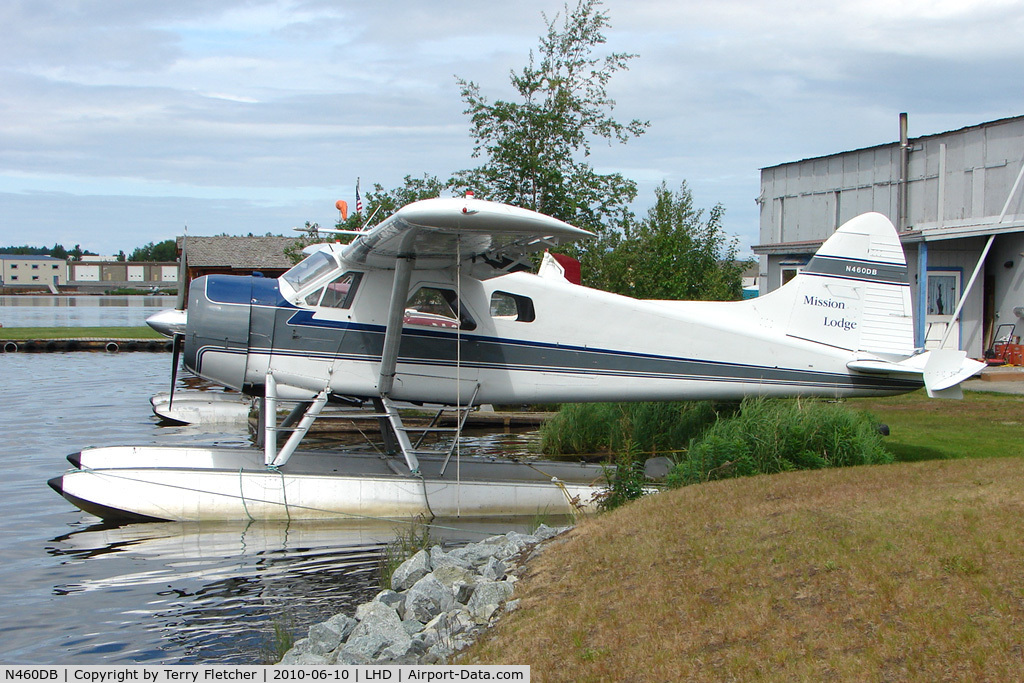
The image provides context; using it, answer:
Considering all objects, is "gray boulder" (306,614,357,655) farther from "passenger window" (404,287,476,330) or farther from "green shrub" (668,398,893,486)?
"passenger window" (404,287,476,330)

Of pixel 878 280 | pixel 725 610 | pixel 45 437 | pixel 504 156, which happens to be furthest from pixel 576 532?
pixel 504 156

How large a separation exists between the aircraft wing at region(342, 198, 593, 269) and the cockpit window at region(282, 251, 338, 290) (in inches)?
12.7

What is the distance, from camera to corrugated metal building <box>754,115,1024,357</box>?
20.7m

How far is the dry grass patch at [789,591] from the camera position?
174 inches

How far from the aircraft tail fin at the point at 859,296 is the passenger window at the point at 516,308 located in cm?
330

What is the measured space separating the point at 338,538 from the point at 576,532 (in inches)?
115

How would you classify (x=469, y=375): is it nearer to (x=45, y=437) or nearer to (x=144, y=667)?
(x=144, y=667)

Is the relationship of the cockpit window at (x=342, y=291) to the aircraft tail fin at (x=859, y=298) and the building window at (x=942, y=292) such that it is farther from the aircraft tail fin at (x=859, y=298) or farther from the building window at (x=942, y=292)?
the building window at (x=942, y=292)

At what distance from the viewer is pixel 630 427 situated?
12.9 meters

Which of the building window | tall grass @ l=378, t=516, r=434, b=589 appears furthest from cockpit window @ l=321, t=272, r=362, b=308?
the building window

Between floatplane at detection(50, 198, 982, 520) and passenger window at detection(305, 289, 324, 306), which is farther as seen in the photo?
passenger window at detection(305, 289, 324, 306)

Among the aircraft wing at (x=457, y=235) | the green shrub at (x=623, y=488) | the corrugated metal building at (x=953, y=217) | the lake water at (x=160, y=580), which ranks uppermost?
the corrugated metal building at (x=953, y=217)

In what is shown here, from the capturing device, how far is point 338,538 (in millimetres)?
9250

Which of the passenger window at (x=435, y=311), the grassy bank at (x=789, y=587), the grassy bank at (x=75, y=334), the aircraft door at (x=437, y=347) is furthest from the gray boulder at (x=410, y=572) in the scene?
the grassy bank at (x=75, y=334)
